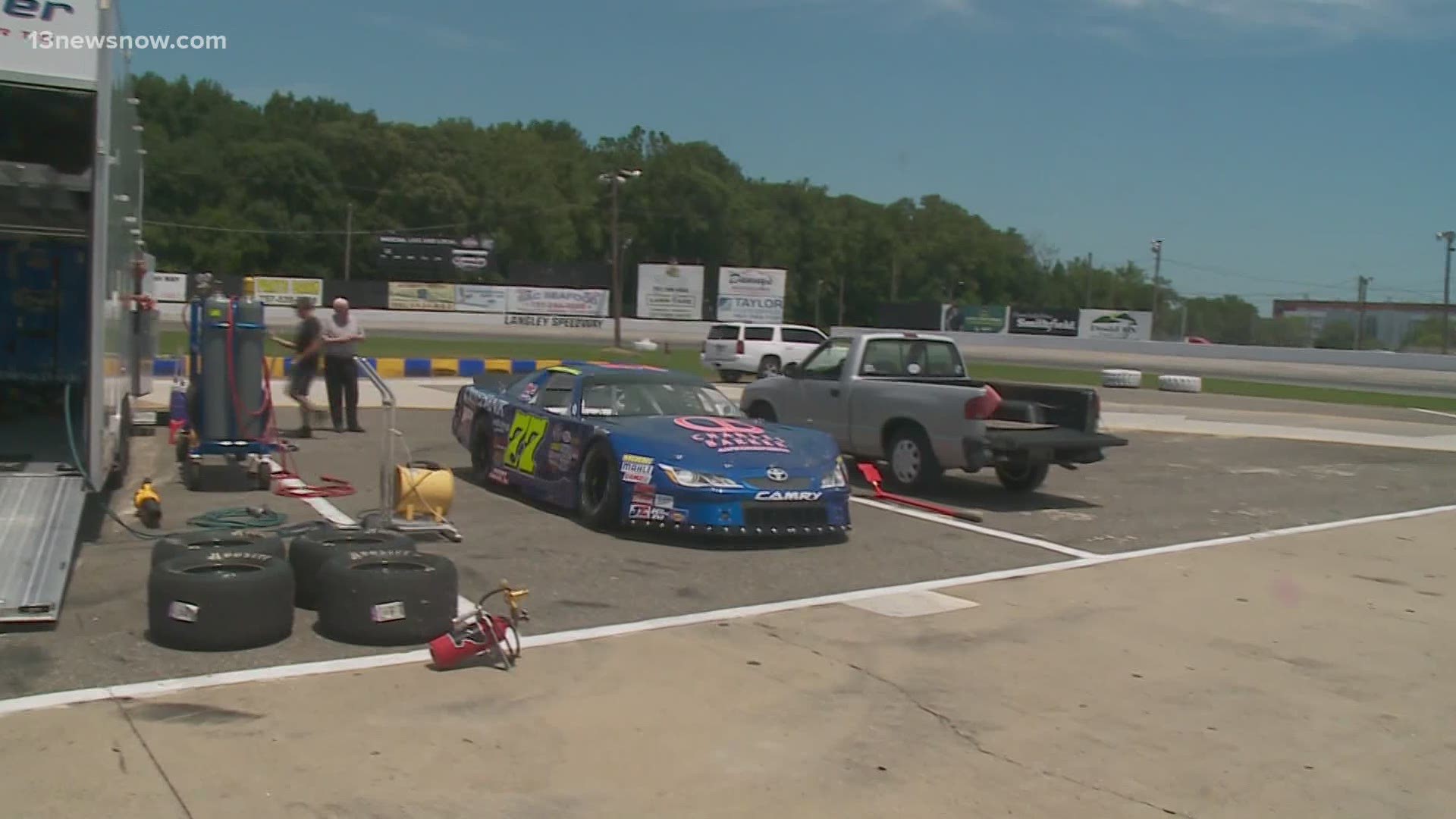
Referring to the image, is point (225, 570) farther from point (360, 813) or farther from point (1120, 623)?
point (1120, 623)

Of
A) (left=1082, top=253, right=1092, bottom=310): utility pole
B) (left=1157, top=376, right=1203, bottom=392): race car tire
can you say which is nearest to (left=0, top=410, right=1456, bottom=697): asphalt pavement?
(left=1157, top=376, right=1203, bottom=392): race car tire

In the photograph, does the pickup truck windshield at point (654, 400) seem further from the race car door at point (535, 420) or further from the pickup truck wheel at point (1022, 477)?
the pickup truck wheel at point (1022, 477)

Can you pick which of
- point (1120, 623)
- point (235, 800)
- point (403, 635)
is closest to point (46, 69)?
point (403, 635)

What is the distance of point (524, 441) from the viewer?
10.7 meters

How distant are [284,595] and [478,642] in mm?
1062

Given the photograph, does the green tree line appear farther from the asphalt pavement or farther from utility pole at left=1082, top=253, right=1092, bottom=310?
the asphalt pavement

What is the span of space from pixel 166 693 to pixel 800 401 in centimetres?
922

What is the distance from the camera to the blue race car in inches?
349

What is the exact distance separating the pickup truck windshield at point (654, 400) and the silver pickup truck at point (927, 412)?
244 cm

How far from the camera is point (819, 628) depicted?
7.02m

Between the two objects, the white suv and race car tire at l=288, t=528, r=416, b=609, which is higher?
the white suv

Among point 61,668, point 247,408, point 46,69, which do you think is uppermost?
point 46,69

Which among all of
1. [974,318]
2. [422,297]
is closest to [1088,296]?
[974,318]

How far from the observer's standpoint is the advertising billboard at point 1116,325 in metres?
67.4
